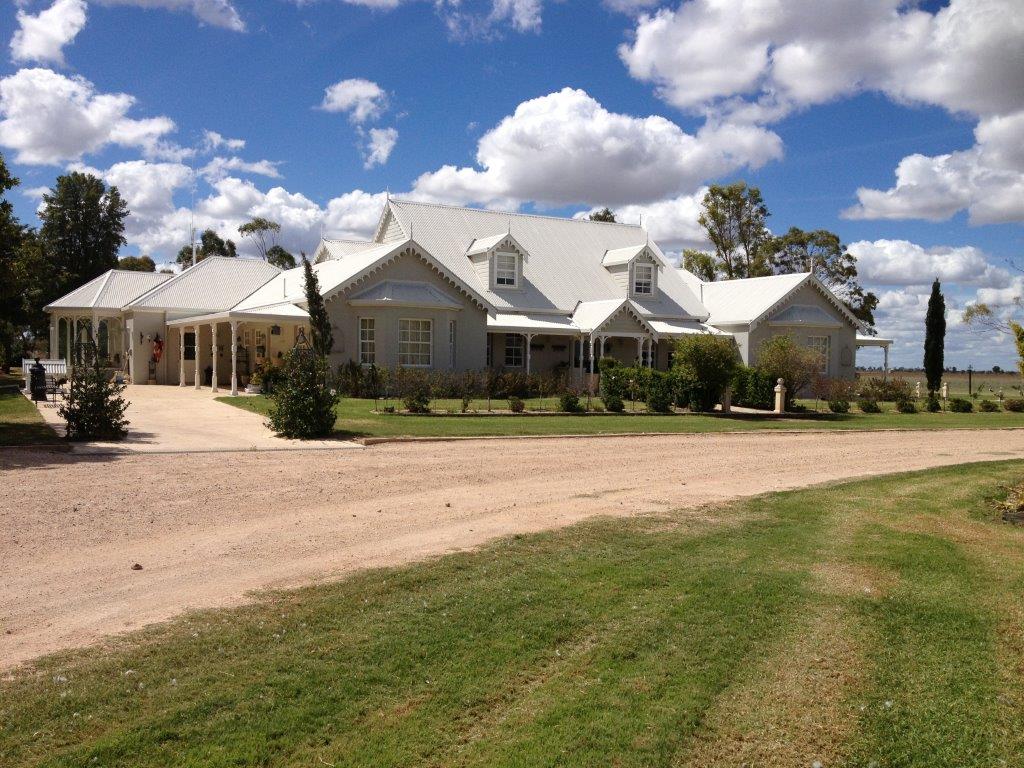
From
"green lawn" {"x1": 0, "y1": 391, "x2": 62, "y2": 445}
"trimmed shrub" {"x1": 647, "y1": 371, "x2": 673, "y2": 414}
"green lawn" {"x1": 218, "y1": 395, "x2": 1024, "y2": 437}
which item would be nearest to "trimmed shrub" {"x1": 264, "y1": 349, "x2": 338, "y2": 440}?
"green lawn" {"x1": 218, "y1": 395, "x2": 1024, "y2": 437}

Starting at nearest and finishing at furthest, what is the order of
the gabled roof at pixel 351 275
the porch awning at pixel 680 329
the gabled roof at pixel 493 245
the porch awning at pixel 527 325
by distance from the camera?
the gabled roof at pixel 351 275, the porch awning at pixel 527 325, the gabled roof at pixel 493 245, the porch awning at pixel 680 329

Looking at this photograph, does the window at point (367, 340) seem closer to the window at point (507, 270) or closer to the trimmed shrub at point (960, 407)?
the window at point (507, 270)

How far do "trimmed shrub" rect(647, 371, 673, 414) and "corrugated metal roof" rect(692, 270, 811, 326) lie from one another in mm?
13035

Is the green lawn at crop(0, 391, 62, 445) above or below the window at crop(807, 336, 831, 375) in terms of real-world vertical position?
below

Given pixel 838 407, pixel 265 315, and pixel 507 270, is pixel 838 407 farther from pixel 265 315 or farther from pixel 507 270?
pixel 265 315

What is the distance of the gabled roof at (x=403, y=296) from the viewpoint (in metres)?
30.4

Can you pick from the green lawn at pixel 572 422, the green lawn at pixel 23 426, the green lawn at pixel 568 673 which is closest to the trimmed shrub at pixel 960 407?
the green lawn at pixel 572 422

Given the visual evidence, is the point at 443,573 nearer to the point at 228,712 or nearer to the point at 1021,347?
the point at 228,712

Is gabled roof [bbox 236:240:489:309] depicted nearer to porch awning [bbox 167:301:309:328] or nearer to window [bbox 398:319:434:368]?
porch awning [bbox 167:301:309:328]

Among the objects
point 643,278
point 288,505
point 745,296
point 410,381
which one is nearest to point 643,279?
point 643,278

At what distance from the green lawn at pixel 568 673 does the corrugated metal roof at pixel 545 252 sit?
2919 cm

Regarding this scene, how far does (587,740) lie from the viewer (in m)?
4.95

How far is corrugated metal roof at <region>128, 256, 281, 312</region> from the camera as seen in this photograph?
118 feet

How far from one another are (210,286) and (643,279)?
19821mm
